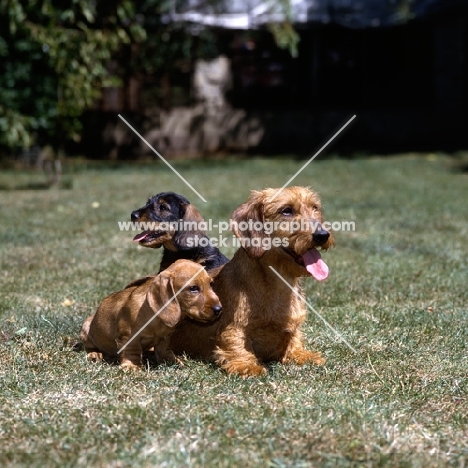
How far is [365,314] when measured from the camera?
660cm

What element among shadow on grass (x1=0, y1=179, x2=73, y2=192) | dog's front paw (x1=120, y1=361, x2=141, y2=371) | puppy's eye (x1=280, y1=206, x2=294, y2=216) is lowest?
dog's front paw (x1=120, y1=361, x2=141, y2=371)

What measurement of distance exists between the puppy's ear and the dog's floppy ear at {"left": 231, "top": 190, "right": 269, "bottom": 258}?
964 millimetres

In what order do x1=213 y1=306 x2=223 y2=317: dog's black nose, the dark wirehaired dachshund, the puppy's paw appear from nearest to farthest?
x1=213 y1=306 x2=223 y2=317: dog's black nose → the puppy's paw → the dark wirehaired dachshund

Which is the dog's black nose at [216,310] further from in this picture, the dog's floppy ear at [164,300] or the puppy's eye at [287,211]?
the puppy's eye at [287,211]

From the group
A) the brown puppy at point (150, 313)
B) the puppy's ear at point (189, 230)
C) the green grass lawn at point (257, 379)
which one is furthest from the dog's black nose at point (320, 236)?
the puppy's ear at point (189, 230)

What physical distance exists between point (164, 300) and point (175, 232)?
1.15 metres

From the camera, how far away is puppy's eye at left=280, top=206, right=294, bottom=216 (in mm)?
5066

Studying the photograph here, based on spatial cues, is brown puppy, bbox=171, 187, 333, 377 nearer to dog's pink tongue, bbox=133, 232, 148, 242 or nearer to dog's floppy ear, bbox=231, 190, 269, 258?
dog's floppy ear, bbox=231, 190, 269, 258

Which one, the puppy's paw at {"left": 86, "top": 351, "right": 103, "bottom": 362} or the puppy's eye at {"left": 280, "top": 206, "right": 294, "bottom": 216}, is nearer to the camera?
the puppy's eye at {"left": 280, "top": 206, "right": 294, "bottom": 216}

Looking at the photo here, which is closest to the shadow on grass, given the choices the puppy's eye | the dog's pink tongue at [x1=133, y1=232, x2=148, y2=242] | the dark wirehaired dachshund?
the dark wirehaired dachshund

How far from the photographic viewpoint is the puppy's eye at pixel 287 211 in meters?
5.07

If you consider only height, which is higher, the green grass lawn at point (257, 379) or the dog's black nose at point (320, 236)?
the dog's black nose at point (320, 236)

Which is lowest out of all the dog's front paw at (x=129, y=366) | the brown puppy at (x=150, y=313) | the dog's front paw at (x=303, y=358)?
the dog's front paw at (x=303, y=358)

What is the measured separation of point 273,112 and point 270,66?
1600 mm
